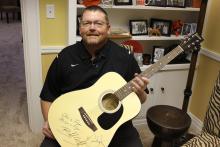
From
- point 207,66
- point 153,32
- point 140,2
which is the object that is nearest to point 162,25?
point 153,32

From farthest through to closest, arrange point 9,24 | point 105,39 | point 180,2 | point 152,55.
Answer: point 9,24 < point 152,55 < point 180,2 < point 105,39

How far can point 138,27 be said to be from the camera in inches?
92.3

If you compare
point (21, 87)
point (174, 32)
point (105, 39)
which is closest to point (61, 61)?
point (105, 39)

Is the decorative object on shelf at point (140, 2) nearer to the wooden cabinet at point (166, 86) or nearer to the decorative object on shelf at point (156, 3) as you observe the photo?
the decorative object on shelf at point (156, 3)

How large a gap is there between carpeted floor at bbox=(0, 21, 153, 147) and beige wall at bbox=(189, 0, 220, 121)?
58 cm

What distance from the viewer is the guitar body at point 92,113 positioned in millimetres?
1301

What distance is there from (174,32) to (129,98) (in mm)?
1314

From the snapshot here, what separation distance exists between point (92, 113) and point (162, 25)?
137cm

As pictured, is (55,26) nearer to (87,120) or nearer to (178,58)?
(87,120)

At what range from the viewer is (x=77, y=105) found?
1.37 m

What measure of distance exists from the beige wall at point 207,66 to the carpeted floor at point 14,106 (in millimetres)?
584

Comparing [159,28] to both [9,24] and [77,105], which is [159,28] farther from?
[9,24]

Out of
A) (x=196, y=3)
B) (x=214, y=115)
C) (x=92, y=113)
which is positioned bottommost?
(x=214, y=115)

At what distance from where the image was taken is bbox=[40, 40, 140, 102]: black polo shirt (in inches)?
60.0
